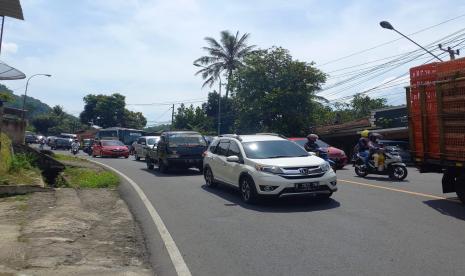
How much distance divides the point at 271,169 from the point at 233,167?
1780 mm

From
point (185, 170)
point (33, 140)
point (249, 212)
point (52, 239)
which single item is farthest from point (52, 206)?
point (33, 140)

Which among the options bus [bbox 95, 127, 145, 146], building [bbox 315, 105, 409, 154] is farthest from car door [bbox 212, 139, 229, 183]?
bus [bbox 95, 127, 145, 146]

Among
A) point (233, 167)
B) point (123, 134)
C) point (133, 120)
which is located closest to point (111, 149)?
point (123, 134)

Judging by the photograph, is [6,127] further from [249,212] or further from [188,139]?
[249,212]

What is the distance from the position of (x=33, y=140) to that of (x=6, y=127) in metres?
42.1

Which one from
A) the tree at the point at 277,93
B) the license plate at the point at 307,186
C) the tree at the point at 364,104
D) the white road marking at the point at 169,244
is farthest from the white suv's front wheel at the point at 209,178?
the tree at the point at 364,104

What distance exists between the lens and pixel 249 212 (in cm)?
960

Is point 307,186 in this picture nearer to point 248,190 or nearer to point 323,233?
point 248,190

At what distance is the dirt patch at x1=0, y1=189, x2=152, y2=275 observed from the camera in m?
5.98

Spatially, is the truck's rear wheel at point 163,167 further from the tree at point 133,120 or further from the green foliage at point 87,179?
the tree at point 133,120

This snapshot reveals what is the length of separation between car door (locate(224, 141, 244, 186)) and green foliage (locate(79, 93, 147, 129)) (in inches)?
3082

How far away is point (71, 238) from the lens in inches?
296

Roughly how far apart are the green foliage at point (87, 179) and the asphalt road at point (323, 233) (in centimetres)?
330

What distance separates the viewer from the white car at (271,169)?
32.6 feet
